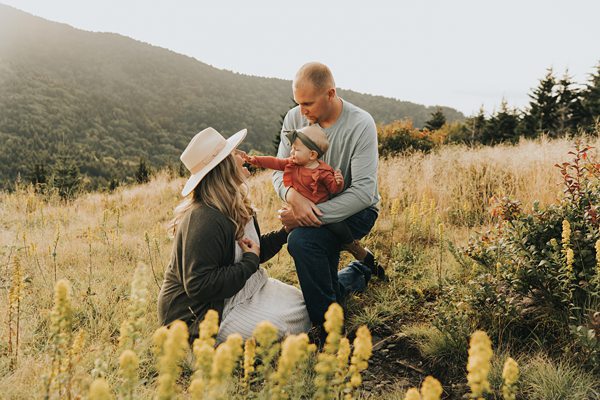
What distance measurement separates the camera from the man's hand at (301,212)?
11.1 ft

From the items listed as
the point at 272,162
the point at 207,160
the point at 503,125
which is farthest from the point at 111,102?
the point at 207,160

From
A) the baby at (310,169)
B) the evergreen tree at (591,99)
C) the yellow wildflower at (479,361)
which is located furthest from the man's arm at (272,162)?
the evergreen tree at (591,99)

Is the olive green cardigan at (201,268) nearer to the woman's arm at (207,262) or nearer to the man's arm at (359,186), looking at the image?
the woman's arm at (207,262)

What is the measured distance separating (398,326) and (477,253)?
2.61 feet

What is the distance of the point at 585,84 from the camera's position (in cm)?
2616

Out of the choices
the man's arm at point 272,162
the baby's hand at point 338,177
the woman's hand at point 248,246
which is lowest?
the woman's hand at point 248,246

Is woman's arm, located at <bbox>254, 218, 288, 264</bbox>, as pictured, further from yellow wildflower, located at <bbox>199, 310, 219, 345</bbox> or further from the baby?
yellow wildflower, located at <bbox>199, 310, 219, 345</bbox>

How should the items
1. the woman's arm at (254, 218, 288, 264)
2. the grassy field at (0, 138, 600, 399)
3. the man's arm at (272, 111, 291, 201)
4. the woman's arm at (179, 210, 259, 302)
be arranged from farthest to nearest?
the man's arm at (272, 111, 291, 201), the woman's arm at (254, 218, 288, 264), the woman's arm at (179, 210, 259, 302), the grassy field at (0, 138, 600, 399)

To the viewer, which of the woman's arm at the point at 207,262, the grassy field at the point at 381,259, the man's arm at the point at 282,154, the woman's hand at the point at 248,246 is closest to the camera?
the grassy field at the point at 381,259

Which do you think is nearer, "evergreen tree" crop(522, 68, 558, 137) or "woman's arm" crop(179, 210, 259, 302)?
"woman's arm" crop(179, 210, 259, 302)

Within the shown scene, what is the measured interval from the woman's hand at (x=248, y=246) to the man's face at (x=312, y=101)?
1.16 metres

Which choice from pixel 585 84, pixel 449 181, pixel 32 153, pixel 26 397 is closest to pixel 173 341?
pixel 26 397

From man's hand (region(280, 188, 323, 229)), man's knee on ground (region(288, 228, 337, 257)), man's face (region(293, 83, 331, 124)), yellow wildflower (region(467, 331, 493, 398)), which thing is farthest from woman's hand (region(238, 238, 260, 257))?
yellow wildflower (region(467, 331, 493, 398))

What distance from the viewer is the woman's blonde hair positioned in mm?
2939
